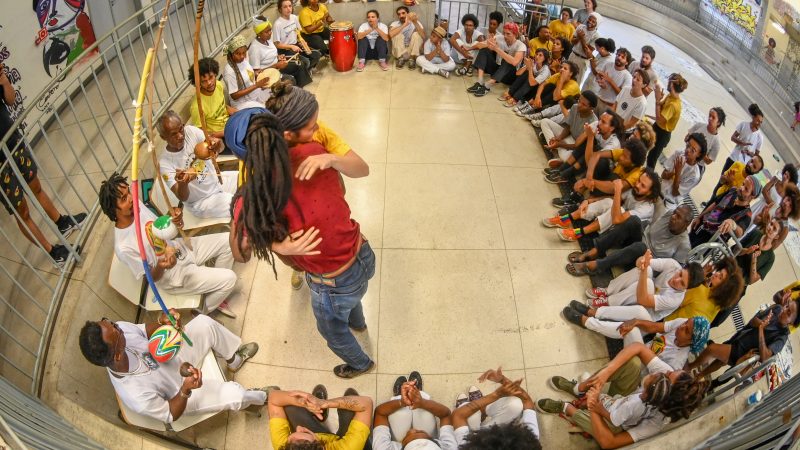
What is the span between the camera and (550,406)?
9.80 ft

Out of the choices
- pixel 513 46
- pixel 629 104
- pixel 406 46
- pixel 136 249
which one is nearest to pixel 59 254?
pixel 136 249

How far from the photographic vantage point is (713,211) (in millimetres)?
4199

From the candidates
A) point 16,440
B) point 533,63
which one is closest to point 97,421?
point 16,440

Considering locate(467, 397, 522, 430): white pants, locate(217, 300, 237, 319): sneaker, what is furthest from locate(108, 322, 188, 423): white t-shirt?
locate(467, 397, 522, 430): white pants

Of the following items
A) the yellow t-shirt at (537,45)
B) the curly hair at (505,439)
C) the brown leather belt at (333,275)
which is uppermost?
the brown leather belt at (333,275)

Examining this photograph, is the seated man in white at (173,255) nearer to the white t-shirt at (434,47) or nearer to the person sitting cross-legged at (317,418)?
the person sitting cross-legged at (317,418)

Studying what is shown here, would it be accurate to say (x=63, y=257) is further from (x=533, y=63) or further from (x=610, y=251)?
(x=533, y=63)

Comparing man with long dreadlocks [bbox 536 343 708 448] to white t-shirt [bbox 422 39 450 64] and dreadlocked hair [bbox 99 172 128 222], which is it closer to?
dreadlocked hair [bbox 99 172 128 222]

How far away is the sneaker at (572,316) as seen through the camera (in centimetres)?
347

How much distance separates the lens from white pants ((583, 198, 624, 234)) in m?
3.96

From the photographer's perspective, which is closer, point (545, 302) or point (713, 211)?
point (545, 302)

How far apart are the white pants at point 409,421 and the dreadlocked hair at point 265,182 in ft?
4.33

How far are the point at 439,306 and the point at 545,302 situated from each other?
82cm

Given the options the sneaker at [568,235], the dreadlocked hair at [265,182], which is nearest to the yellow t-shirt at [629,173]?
the sneaker at [568,235]
